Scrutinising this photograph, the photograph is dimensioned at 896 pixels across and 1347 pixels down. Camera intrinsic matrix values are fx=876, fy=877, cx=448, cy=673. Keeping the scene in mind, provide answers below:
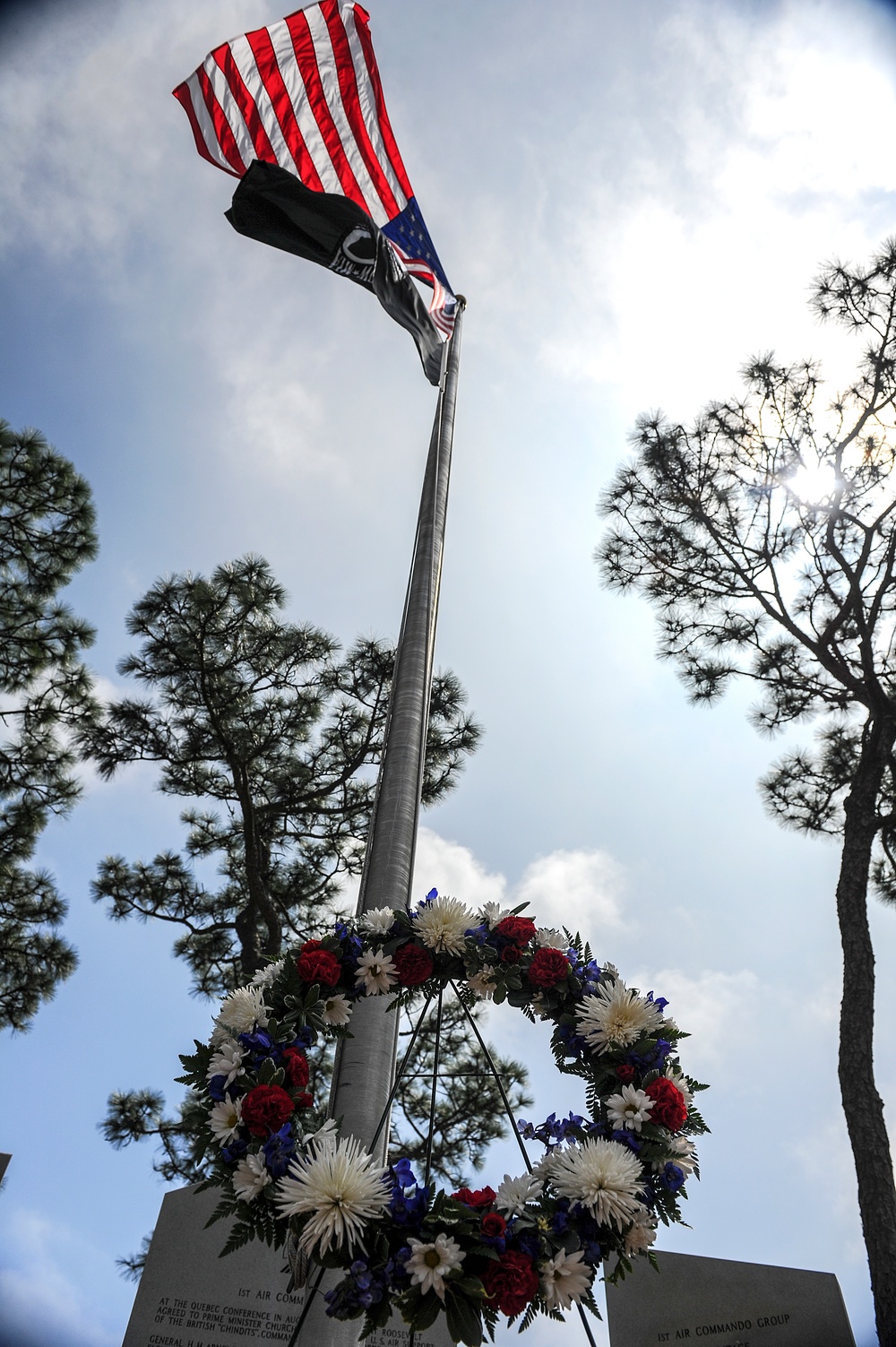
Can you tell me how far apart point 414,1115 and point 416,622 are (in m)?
5.38

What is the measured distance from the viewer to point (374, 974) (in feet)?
8.82

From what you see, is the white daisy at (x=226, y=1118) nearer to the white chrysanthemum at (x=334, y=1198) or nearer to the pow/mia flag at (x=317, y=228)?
the white chrysanthemum at (x=334, y=1198)

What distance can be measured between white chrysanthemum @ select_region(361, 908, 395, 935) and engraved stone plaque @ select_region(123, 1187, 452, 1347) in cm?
237

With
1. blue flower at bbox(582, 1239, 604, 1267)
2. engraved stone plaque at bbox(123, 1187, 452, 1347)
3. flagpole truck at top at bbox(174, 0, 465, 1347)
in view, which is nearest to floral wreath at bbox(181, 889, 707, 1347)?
blue flower at bbox(582, 1239, 604, 1267)

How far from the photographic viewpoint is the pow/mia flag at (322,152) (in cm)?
624

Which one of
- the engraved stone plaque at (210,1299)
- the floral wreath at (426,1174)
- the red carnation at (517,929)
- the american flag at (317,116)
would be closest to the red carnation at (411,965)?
the floral wreath at (426,1174)

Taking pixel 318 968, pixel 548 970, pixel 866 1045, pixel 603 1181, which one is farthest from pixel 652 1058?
pixel 866 1045

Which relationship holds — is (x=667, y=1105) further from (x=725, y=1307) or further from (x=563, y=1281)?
(x=725, y=1307)

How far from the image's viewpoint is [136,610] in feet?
26.0

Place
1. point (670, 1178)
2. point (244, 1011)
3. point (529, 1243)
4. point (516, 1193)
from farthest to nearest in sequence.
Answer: point (244, 1011)
point (670, 1178)
point (516, 1193)
point (529, 1243)

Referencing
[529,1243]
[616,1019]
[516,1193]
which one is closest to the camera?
[529,1243]

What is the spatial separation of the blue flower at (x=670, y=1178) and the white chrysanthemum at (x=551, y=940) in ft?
2.42

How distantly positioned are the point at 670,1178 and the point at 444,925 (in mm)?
942

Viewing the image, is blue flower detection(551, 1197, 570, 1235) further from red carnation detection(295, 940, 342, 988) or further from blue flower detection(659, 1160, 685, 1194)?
red carnation detection(295, 940, 342, 988)
